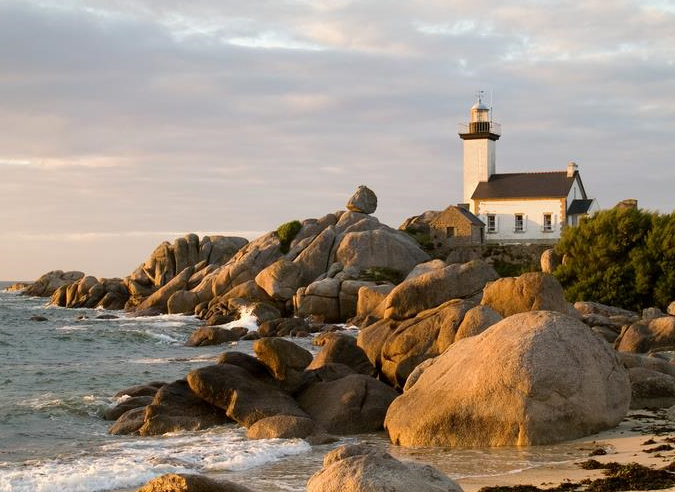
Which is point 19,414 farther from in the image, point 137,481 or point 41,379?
point 137,481

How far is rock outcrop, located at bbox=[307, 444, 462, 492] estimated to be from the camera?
8.41 m

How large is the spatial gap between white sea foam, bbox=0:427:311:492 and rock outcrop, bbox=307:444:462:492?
5.55 metres

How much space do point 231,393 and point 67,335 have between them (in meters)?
28.6

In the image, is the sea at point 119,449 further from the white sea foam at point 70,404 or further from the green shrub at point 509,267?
the green shrub at point 509,267

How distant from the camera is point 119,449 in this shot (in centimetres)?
1620

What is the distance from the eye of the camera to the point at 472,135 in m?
67.9

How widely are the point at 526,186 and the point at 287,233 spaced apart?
18.8 metres

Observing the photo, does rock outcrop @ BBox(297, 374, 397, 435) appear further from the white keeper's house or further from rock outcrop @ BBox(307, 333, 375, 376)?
the white keeper's house

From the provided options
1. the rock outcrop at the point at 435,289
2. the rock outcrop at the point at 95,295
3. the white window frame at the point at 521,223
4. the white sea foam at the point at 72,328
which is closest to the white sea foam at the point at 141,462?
the rock outcrop at the point at 435,289

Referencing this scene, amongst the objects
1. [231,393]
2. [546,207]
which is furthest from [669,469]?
[546,207]

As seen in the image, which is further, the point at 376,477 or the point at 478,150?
the point at 478,150

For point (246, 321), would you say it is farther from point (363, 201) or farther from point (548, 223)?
point (548, 223)

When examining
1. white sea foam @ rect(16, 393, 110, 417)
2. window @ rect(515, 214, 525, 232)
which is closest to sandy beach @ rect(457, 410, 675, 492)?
white sea foam @ rect(16, 393, 110, 417)

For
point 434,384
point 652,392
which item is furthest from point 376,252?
point 434,384
